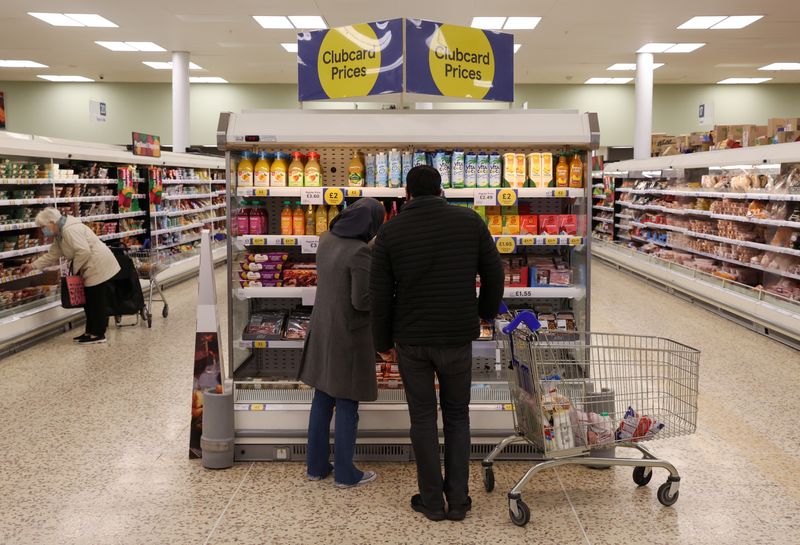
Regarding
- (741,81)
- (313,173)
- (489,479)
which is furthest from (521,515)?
(741,81)

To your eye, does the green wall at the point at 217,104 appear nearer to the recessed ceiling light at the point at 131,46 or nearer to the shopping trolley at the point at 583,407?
the recessed ceiling light at the point at 131,46

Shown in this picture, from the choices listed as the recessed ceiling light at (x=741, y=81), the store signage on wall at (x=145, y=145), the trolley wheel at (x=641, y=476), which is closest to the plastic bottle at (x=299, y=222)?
the trolley wheel at (x=641, y=476)

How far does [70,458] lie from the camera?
4457mm

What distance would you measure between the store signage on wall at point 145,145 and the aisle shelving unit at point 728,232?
7.86m

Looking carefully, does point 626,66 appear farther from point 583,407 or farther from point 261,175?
point 583,407

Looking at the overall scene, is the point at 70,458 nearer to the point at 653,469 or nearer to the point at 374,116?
the point at 374,116

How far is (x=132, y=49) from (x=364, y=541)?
14606 millimetres

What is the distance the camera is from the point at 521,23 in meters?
13.0

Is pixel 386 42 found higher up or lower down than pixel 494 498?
higher up

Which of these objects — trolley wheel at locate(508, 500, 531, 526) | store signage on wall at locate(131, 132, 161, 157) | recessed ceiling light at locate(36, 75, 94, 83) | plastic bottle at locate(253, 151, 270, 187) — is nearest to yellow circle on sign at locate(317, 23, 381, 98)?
plastic bottle at locate(253, 151, 270, 187)

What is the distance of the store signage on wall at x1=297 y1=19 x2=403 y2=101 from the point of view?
468 centimetres

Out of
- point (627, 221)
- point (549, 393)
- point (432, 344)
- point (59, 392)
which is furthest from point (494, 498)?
point (627, 221)

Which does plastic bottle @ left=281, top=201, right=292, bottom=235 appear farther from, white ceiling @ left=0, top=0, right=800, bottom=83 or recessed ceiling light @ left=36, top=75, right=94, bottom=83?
recessed ceiling light @ left=36, top=75, right=94, bottom=83

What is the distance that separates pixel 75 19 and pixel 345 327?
36.8ft
